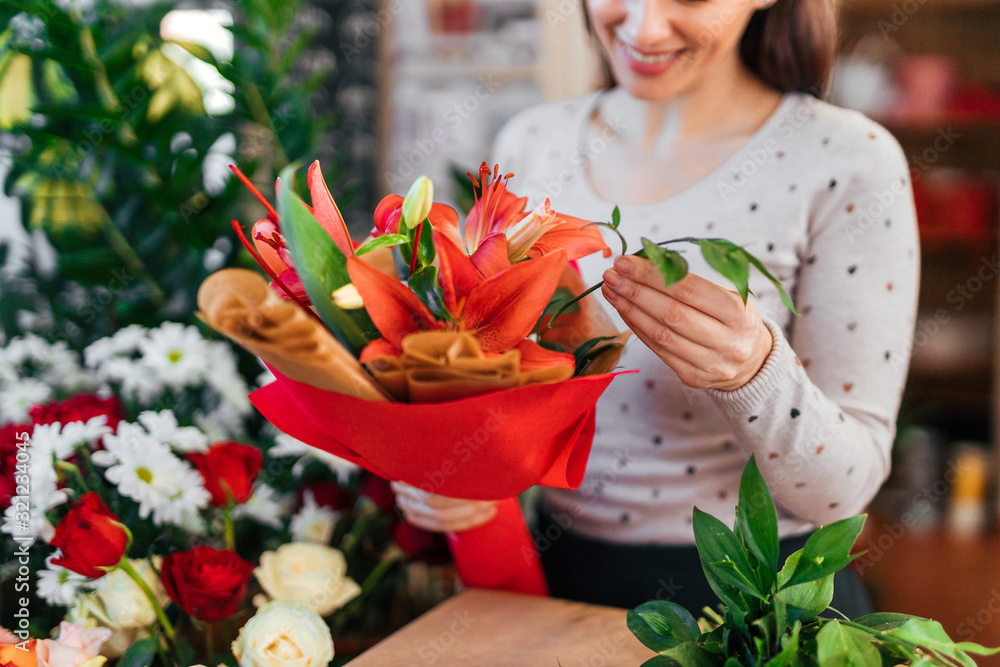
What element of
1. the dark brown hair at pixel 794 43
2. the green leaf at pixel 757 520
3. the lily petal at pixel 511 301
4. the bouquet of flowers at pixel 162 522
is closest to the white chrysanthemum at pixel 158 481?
the bouquet of flowers at pixel 162 522

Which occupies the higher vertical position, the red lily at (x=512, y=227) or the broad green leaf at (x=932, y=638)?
the red lily at (x=512, y=227)

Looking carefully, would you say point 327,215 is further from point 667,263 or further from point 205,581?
point 205,581

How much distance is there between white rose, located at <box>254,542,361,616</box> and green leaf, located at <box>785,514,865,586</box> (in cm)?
46

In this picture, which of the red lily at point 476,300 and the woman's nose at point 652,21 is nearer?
the red lily at point 476,300

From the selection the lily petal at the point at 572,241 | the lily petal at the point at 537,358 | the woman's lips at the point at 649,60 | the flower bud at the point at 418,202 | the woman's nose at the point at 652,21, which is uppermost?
the woman's nose at the point at 652,21

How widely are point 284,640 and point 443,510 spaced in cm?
20

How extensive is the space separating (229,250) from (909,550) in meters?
2.93

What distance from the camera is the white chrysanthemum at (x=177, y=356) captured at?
931mm

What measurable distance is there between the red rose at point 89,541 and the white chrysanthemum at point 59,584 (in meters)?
0.06

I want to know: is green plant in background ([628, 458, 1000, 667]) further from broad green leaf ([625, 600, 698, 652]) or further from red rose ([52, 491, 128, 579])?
red rose ([52, 491, 128, 579])

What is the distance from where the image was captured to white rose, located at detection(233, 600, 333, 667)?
0.62 metres

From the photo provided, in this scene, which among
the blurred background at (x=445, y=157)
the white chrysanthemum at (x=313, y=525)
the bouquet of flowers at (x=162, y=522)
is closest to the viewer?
the bouquet of flowers at (x=162, y=522)

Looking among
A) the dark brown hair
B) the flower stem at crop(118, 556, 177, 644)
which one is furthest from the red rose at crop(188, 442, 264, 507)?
the dark brown hair

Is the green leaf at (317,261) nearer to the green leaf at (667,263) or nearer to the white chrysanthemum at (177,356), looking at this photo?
the green leaf at (667,263)
